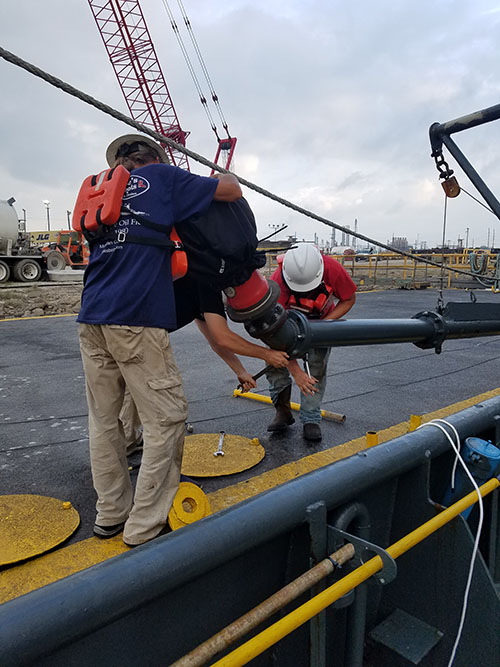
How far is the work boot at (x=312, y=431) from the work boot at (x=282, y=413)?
0.75 feet

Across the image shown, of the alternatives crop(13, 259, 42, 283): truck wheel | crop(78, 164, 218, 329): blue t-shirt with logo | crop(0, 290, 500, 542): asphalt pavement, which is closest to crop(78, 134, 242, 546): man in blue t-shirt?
crop(78, 164, 218, 329): blue t-shirt with logo

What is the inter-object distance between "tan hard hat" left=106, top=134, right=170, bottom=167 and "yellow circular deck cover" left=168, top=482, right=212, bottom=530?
1599mm

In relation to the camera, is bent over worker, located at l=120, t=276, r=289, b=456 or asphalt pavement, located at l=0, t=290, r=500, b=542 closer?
bent over worker, located at l=120, t=276, r=289, b=456

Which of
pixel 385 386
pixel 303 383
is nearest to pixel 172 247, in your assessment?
pixel 303 383

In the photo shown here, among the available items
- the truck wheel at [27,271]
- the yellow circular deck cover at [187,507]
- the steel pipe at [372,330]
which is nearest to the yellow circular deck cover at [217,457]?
the yellow circular deck cover at [187,507]

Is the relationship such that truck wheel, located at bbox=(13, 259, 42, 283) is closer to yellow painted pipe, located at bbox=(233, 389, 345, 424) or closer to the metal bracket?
yellow painted pipe, located at bbox=(233, 389, 345, 424)

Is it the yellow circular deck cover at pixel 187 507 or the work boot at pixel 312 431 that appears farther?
the work boot at pixel 312 431

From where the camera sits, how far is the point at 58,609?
1.02 meters

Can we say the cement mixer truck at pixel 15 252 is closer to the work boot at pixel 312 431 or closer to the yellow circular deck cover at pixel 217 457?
the yellow circular deck cover at pixel 217 457

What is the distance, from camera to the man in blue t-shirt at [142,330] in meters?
2.19

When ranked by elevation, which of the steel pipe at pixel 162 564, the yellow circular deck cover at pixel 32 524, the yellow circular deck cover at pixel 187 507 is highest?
the steel pipe at pixel 162 564

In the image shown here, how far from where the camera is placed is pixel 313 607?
125 cm

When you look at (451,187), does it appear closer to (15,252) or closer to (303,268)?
(303,268)

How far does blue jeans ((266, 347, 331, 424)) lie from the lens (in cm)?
383
